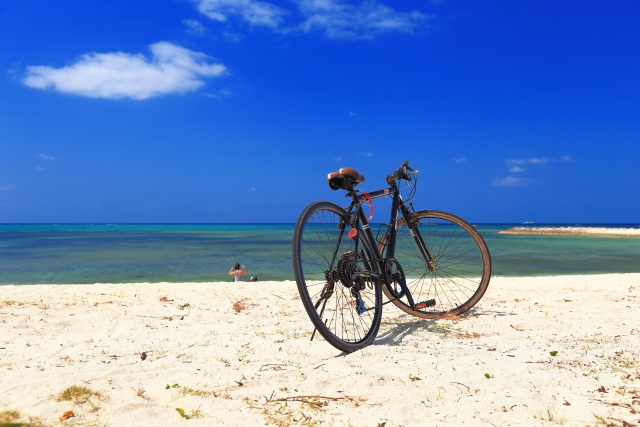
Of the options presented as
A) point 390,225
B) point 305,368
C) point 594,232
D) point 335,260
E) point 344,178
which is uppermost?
point 594,232

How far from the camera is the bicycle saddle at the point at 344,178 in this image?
4.02m

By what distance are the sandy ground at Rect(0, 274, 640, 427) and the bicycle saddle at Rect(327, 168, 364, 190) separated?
1.47 meters

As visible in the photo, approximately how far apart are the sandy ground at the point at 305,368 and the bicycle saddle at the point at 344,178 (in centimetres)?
147

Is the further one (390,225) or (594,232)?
(594,232)

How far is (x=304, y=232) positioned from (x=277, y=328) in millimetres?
1510

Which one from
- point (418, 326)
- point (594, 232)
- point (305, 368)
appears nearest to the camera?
point (305, 368)

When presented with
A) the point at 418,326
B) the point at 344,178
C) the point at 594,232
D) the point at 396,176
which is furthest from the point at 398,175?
the point at 594,232

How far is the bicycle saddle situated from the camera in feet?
13.2

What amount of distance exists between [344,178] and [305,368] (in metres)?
1.77

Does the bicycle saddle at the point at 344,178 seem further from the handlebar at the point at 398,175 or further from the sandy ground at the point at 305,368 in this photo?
the sandy ground at the point at 305,368

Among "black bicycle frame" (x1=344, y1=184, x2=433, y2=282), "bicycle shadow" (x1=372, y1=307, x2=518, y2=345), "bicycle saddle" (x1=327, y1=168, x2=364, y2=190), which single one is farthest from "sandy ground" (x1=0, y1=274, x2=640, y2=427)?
"bicycle saddle" (x1=327, y1=168, x2=364, y2=190)

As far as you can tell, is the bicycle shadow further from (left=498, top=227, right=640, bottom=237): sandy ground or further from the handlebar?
(left=498, top=227, right=640, bottom=237): sandy ground

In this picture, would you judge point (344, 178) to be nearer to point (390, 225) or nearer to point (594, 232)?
point (390, 225)

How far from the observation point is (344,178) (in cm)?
404
